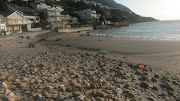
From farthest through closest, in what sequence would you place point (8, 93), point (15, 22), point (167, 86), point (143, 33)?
point (143, 33) < point (15, 22) < point (167, 86) < point (8, 93)

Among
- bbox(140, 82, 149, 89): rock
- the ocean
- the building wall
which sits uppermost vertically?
the building wall

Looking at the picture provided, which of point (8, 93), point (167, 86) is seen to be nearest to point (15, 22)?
point (8, 93)

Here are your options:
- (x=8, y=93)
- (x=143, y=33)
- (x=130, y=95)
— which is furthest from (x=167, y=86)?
(x=143, y=33)

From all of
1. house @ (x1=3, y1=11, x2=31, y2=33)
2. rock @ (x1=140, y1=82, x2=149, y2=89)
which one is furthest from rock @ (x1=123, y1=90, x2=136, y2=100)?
house @ (x1=3, y1=11, x2=31, y2=33)

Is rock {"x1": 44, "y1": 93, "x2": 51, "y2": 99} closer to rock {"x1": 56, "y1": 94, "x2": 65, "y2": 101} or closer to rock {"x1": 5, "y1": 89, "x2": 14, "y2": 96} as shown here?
rock {"x1": 56, "y1": 94, "x2": 65, "y2": 101}

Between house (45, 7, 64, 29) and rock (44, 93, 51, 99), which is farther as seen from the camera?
house (45, 7, 64, 29)

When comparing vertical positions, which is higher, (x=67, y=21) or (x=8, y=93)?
(x=67, y=21)

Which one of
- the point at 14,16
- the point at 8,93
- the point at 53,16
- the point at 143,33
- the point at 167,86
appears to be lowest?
the point at 167,86

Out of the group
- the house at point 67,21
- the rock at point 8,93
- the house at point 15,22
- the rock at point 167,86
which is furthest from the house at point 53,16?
the rock at point 8,93

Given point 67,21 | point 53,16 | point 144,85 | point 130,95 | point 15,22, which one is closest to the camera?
point 130,95

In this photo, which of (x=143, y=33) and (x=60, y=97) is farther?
(x=143, y=33)

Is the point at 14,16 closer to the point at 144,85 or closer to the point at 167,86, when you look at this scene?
the point at 144,85

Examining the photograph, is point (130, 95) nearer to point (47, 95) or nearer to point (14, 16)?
point (47, 95)

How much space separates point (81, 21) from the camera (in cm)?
8031
